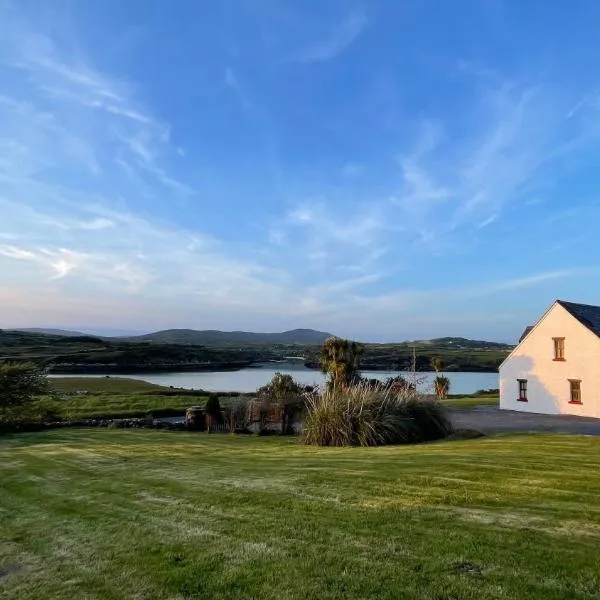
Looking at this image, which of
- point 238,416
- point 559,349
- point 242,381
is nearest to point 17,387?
point 238,416

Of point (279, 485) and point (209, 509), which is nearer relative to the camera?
point (209, 509)

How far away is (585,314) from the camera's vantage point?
1069 inches

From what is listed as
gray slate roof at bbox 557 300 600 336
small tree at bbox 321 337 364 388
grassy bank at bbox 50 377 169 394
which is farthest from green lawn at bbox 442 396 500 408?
grassy bank at bbox 50 377 169 394

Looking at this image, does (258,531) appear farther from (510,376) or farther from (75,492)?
(510,376)

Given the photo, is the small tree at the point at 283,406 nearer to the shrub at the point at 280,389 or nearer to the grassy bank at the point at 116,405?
the shrub at the point at 280,389

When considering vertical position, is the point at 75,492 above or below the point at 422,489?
below

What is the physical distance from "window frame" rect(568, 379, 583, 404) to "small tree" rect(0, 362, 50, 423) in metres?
22.9

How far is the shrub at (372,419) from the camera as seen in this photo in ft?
46.8

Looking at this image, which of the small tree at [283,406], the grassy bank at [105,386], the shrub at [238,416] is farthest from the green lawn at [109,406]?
the small tree at [283,406]

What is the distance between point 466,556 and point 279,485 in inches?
136

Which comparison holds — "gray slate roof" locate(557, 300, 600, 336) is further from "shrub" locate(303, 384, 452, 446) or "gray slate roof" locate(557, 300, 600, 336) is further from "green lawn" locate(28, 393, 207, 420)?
"green lawn" locate(28, 393, 207, 420)

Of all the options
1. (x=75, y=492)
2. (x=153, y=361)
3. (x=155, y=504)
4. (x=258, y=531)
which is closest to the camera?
(x=258, y=531)

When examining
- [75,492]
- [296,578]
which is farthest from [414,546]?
[75,492]

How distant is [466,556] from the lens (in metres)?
4.53
